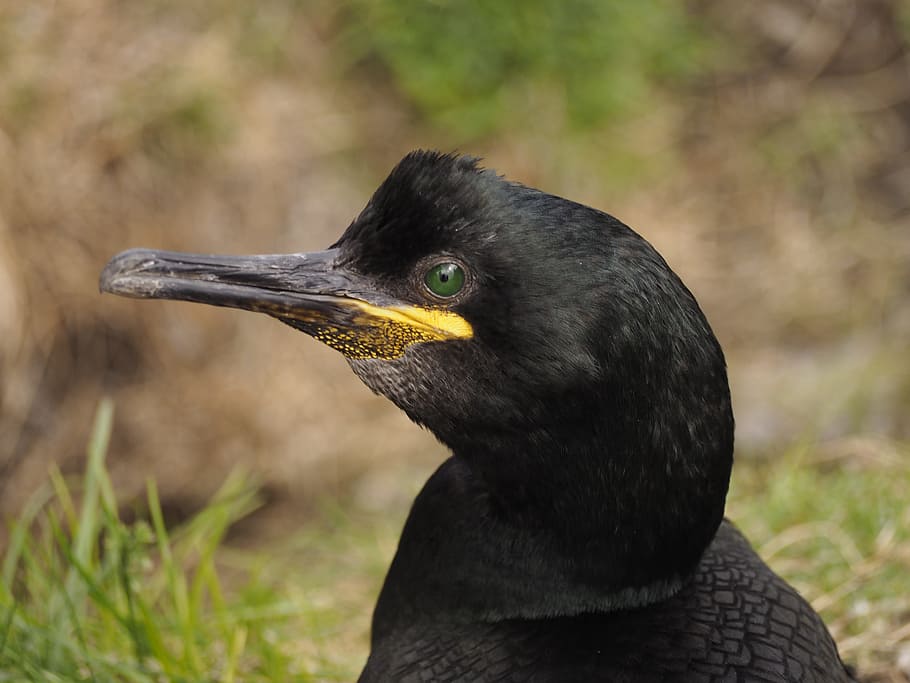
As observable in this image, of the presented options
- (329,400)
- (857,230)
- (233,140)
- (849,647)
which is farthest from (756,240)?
(849,647)

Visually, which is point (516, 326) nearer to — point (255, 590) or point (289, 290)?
point (289, 290)

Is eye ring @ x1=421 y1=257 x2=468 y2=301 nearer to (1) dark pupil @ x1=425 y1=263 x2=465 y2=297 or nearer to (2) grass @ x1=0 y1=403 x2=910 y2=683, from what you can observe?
(1) dark pupil @ x1=425 y1=263 x2=465 y2=297

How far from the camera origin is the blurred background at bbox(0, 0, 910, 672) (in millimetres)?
5027

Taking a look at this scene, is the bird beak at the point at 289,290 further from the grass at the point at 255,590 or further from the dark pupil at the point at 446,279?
the grass at the point at 255,590

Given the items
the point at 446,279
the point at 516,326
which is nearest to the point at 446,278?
the point at 446,279

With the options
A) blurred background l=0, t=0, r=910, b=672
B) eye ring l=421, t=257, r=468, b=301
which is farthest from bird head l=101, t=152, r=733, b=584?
blurred background l=0, t=0, r=910, b=672

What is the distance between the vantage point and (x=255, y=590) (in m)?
3.01

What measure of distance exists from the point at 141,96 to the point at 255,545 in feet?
7.11

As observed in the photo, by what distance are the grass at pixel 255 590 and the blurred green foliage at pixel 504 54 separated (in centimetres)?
274

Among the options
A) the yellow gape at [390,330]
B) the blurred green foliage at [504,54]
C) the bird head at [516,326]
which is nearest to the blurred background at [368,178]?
the blurred green foliage at [504,54]

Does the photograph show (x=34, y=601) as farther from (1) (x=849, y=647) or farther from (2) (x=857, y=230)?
(2) (x=857, y=230)

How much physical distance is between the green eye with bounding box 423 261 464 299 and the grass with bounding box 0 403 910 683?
3.29ft

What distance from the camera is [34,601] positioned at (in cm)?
290

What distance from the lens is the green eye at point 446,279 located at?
1738 millimetres
